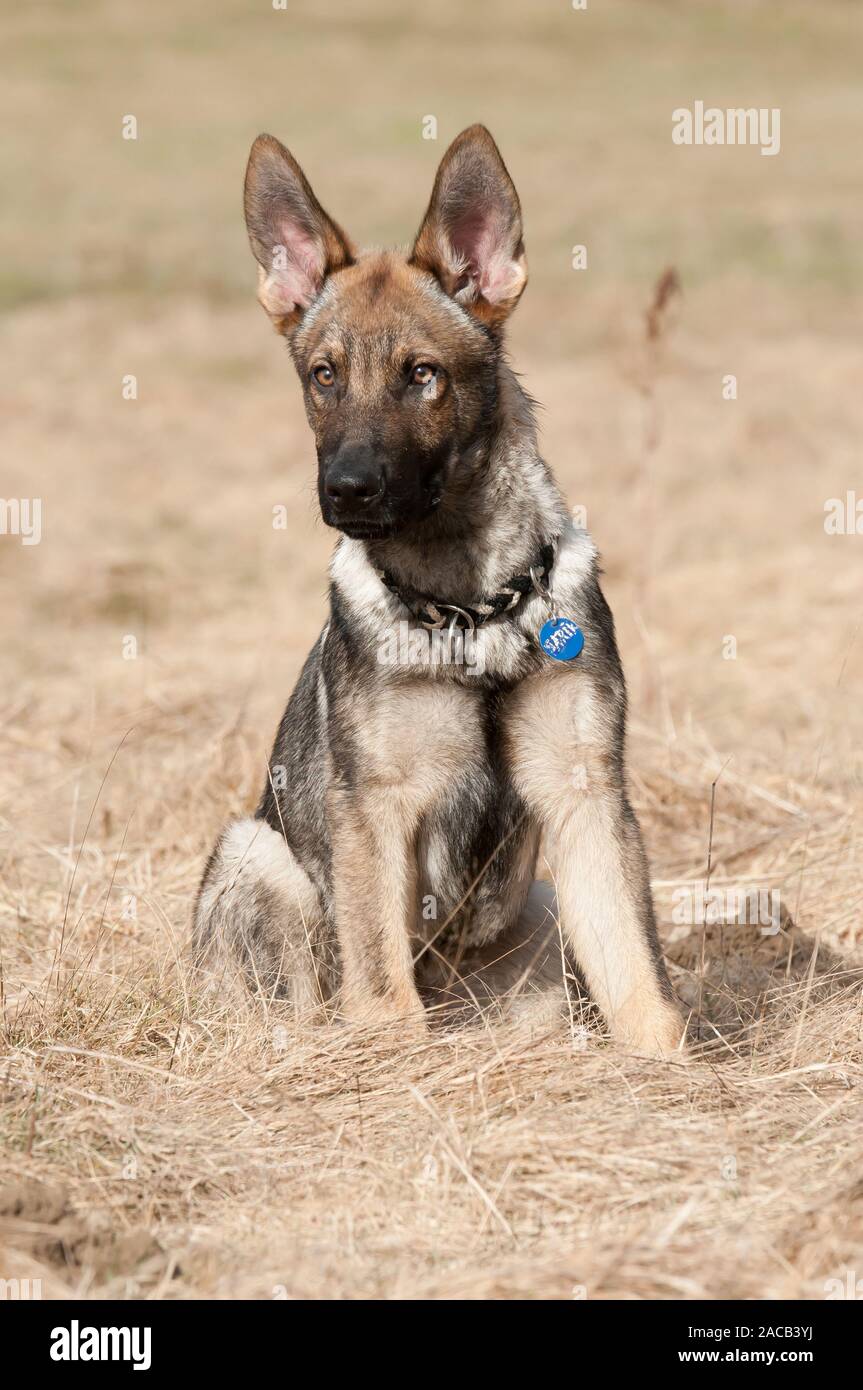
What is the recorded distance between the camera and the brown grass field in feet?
9.77

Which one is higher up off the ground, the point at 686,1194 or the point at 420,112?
the point at 420,112

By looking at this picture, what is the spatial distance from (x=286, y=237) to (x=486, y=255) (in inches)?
22.5

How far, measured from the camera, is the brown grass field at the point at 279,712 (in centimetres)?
298

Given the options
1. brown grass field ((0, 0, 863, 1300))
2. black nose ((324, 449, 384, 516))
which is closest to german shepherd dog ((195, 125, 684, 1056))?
black nose ((324, 449, 384, 516))

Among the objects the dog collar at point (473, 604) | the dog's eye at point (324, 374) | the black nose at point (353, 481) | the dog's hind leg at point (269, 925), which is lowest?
the dog's hind leg at point (269, 925)

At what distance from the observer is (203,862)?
5.48 meters

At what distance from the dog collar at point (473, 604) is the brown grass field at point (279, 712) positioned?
98 cm

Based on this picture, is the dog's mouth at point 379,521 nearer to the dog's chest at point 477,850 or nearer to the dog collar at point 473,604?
the dog collar at point 473,604

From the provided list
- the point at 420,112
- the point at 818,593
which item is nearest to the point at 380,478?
the point at 818,593

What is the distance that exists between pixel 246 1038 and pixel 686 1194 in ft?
3.97

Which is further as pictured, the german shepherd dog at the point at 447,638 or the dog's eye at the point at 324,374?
the dog's eye at the point at 324,374

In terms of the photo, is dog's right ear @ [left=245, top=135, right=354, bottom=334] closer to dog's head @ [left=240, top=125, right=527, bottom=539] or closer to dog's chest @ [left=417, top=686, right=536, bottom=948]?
dog's head @ [left=240, top=125, right=527, bottom=539]

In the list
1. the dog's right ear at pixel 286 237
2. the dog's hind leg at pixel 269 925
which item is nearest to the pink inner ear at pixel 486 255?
the dog's right ear at pixel 286 237

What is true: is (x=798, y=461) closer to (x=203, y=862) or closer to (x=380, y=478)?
(x=203, y=862)
